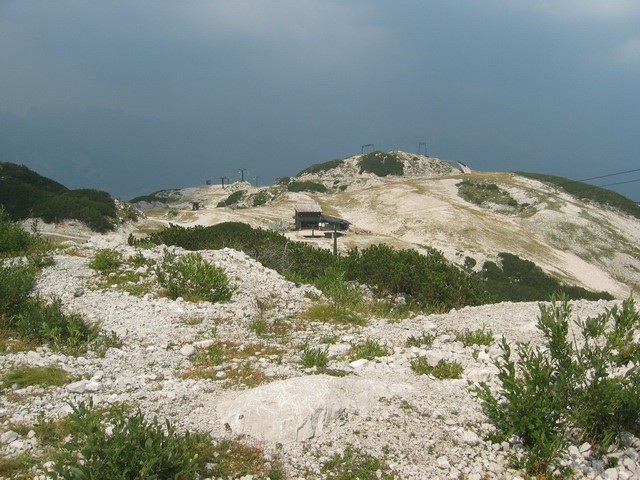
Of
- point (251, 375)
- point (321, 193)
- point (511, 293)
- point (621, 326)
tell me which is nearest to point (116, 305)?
point (251, 375)

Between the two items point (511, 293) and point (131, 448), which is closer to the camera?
point (131, 448)

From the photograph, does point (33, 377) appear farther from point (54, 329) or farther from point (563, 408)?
point (563, 408)

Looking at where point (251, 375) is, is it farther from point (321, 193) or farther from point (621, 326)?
point (321, 193)

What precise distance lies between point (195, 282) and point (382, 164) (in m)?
112

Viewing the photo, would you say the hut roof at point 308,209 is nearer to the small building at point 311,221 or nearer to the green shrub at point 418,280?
the small building at point 311,221

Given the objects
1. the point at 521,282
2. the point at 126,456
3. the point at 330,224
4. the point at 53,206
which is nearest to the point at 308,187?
the point at 330,224

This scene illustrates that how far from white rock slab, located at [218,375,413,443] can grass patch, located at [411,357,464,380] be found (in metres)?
1.36

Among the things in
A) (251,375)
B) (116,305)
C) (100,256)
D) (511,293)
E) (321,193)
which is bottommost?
(511,293)

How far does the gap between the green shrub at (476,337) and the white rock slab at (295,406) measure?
3242 millimetres

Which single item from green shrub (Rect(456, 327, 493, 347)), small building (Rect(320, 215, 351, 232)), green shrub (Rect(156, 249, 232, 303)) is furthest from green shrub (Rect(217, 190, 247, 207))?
green shrub (Rect(456, 327, 493, 347))

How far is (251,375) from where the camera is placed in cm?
827

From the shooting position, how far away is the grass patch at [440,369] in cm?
838

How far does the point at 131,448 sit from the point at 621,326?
7.14 m

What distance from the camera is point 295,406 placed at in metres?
6.45
